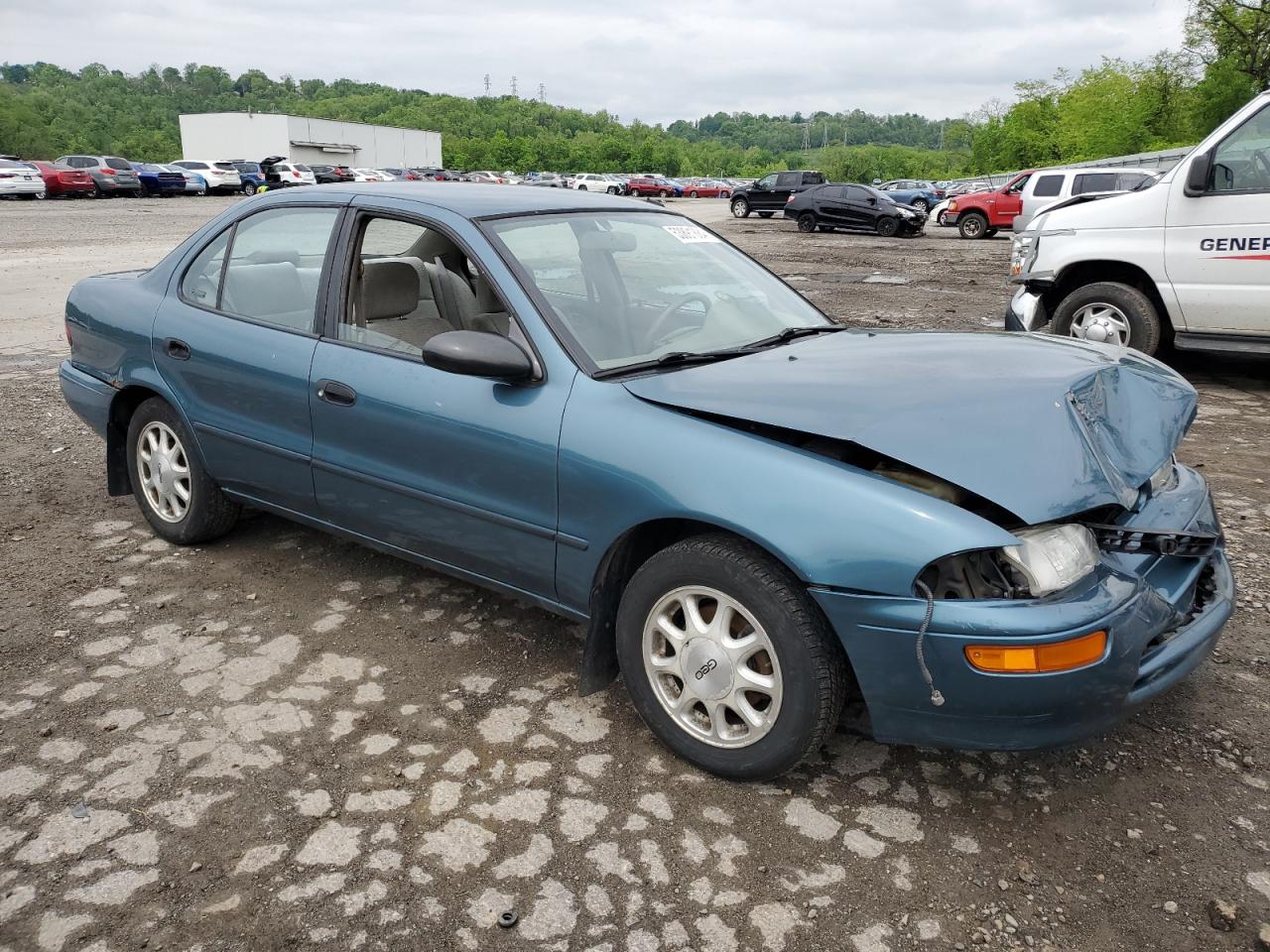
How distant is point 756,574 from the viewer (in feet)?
8.29

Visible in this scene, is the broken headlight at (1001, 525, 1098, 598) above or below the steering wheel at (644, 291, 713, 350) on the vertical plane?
below

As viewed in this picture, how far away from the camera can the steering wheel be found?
128 inches

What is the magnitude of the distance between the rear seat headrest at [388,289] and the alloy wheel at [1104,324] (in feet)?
17.6

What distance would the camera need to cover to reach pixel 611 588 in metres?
2.95

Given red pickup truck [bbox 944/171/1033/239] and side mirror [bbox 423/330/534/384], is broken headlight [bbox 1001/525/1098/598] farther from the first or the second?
red pickup truck [bbox 944/171/1033/239]

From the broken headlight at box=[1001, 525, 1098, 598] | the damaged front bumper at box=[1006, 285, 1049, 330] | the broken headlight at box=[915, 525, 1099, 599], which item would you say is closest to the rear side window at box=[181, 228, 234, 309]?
the broken headlight at box=[915, 525, 1099, 599]

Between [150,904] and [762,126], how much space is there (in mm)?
183446

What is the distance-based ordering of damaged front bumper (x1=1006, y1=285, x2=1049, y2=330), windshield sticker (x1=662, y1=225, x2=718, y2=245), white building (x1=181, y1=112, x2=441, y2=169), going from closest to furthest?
windshield sticker (x1=662, y1=225, x2=718, y2=245) → damaged front bumper (x1=1006, y1=285, x2=1049, y2=330) → white building (x1=181, y1=112, x2=441, y2=169)

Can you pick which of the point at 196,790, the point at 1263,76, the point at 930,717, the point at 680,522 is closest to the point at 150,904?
the point at 196,790

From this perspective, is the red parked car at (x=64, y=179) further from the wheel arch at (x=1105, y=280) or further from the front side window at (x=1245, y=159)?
the front side window at (x=1245, y=159)

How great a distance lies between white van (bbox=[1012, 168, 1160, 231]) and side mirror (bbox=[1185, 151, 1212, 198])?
43.2ft

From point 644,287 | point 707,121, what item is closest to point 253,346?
point 644,287

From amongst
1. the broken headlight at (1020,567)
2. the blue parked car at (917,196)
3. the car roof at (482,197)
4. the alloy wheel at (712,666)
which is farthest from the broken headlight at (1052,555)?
the blue parked car at (917,196)

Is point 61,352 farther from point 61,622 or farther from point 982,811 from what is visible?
point 982,811
